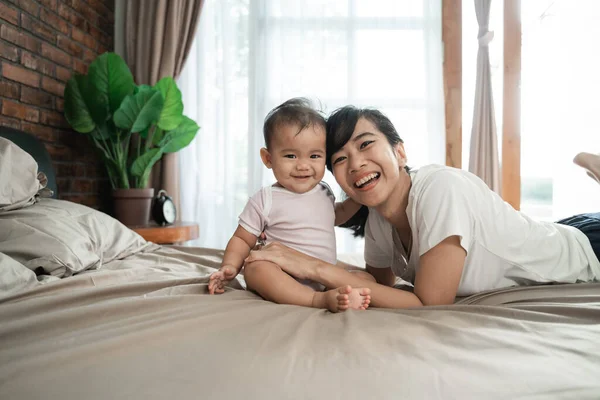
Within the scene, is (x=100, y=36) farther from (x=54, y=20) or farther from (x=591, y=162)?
(x=591, y=162)

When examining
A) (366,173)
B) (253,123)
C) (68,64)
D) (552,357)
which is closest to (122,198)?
(68,64)

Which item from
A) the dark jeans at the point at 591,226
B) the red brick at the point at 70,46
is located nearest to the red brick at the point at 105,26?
the red brick at the point at 70,46

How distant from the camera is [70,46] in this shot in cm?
294

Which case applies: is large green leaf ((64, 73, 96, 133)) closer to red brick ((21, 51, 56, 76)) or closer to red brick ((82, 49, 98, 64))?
red brick ((21, 51, 56, 76))

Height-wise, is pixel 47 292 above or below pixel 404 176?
below

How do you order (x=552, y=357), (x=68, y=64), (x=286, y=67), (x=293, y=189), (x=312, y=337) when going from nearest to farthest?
(x=552, y=357) → (x=312, y=337) → (x=293, y=189) → (x=68, y=64) → (x=286, y=67)

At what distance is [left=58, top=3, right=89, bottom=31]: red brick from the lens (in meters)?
2.82

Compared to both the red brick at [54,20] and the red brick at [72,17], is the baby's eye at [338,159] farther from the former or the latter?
the red brick at [72,17]

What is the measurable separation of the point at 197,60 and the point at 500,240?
2.92m

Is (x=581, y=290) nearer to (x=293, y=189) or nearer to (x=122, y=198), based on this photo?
(x=293, y=189)

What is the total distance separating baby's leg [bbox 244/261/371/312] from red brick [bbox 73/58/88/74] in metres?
2.41

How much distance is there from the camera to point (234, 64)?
357 centimetres

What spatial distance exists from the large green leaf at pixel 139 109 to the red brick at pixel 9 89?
1.62ft

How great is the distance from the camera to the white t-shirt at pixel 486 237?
112 cm
